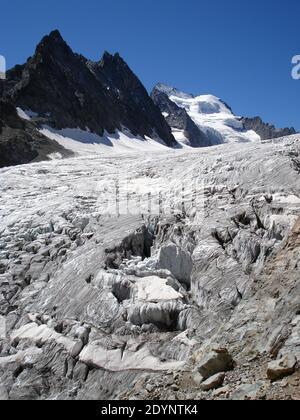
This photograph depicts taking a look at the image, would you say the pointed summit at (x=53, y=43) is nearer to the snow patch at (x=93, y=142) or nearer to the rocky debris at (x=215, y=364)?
the snow patch at (x=93, y=142)

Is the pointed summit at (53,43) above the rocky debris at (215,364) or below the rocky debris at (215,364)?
above

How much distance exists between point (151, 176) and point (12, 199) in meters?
7.64

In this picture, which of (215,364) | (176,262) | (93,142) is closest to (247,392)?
(215,364)

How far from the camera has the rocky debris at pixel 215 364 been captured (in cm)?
1016

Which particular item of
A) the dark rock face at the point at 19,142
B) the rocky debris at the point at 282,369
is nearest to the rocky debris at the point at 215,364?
the rocky debris at the point at 282,369

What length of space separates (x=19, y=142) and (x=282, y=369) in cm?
6724

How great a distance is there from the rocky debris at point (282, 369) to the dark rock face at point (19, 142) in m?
62.3

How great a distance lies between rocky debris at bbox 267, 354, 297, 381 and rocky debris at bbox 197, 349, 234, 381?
128 centimetres

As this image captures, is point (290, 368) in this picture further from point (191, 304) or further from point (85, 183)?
point (85, 183)

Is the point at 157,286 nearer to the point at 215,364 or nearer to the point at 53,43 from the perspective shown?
the point at 215,364

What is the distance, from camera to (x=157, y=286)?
16.1m

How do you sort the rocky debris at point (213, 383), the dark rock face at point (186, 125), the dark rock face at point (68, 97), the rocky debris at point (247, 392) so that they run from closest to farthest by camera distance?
1. the rocky debris at point (247, 392)
2. the rocky debris at point (213, 383)
3. the dark rock face at point (68, 97)
4. the dark rock face at point (186, 125)

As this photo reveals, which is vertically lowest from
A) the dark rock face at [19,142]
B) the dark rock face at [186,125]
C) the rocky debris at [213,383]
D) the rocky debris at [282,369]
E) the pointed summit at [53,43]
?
the rocky debris at [213,383]
